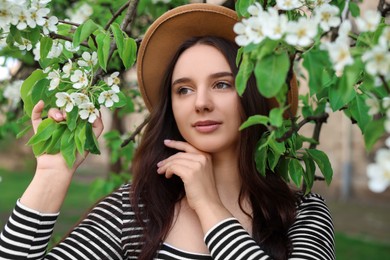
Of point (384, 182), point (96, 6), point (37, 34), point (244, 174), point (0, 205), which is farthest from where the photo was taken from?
point (0, 205)

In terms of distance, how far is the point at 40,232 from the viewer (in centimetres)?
170

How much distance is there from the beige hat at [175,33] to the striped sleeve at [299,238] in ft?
1.01

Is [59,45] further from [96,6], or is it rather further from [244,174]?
[96,6]

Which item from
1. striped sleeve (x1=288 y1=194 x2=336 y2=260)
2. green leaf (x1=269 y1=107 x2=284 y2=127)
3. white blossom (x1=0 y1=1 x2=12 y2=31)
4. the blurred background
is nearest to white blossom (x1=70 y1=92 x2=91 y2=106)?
white blossom (x1=0 y1=1 x2=12 y2=31)

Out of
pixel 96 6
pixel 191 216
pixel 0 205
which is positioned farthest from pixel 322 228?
pixel 0 205

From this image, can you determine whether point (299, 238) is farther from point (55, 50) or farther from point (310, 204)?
point (55, 50)

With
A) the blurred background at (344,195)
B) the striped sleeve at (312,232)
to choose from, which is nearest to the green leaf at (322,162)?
the striped sleeve at (312,232)

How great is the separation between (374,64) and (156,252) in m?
1.02

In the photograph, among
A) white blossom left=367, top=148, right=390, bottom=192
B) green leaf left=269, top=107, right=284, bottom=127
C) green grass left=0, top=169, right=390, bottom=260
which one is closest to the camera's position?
white blossom left=367, top=148, right=390, bottom=192

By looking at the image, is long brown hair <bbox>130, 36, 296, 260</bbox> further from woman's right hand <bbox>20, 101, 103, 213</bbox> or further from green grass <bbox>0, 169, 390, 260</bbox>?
green grass <bbox>0, 169, 390, 260</bbox>

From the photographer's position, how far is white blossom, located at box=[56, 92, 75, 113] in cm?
161

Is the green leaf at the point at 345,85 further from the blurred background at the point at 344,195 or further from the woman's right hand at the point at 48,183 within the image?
the blurred background at the point at 344,195

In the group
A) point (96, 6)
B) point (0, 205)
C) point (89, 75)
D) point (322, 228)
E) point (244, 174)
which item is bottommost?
point (0, 205)

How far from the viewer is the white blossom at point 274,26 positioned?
3.79ft
